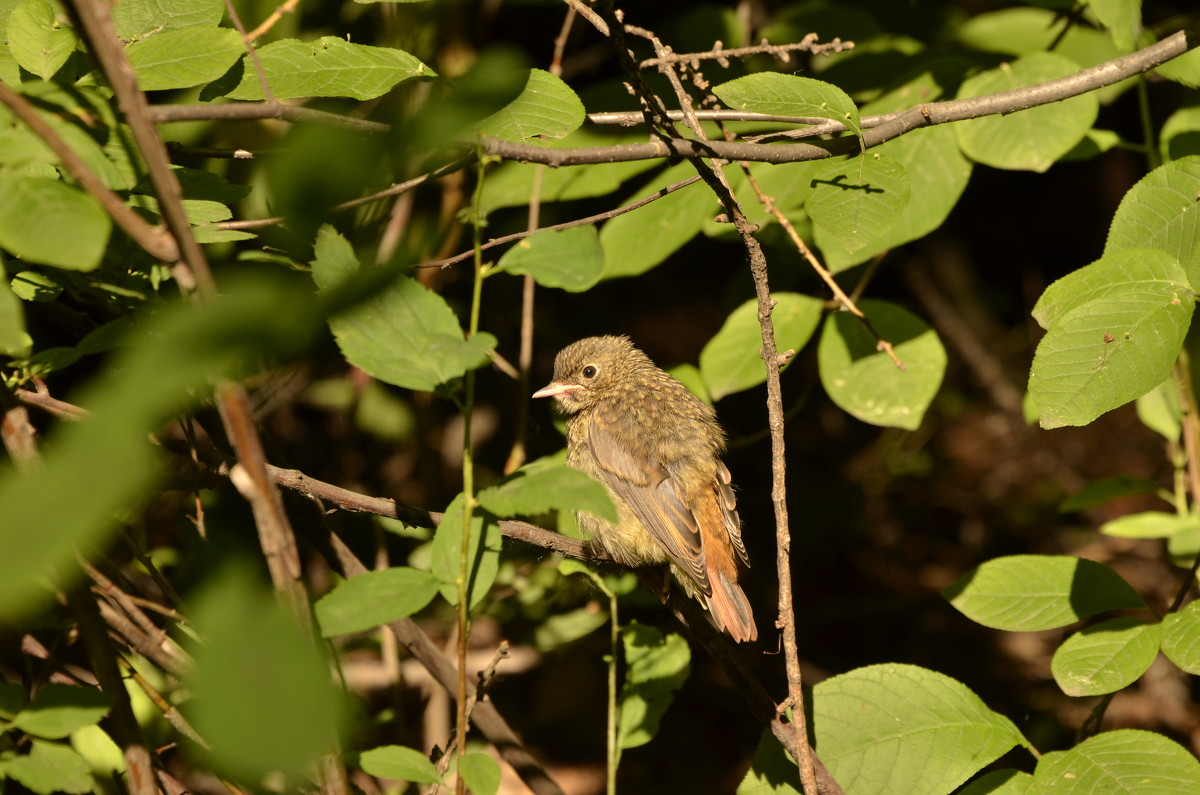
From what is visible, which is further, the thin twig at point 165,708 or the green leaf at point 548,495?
the thin twig at point 165,708

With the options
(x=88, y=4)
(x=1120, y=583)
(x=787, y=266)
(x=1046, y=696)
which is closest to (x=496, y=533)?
(x=88, y=4)

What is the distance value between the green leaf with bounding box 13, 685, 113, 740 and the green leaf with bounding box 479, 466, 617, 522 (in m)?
1.00

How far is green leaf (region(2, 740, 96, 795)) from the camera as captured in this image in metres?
2.14

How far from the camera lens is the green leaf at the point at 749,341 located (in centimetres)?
305

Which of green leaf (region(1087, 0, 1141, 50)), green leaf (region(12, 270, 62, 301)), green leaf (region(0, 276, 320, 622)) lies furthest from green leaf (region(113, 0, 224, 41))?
green leaf (region(1087, 0, 1141, 50))

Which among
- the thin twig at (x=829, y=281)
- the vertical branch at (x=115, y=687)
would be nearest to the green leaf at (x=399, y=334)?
the vertical branch at (x=115, y=687)

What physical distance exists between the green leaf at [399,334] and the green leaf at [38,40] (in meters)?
0.80

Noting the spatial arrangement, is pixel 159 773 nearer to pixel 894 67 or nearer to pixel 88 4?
pixel 88 4

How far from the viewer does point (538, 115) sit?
219 cm

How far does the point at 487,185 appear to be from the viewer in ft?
11.5

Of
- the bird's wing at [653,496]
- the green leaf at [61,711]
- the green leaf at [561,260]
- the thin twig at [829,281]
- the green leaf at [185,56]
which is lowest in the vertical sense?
the bird's wing at [653,496]

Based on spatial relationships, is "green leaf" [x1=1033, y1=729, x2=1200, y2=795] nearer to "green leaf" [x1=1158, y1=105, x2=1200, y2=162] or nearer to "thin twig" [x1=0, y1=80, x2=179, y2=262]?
"green leaf" [x1=1158, y1=105, x2=1200, y2=162]

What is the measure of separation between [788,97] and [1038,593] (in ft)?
4.46

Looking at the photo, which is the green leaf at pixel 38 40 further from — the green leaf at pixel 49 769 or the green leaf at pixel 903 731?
the green leaf at pixel 903 731
